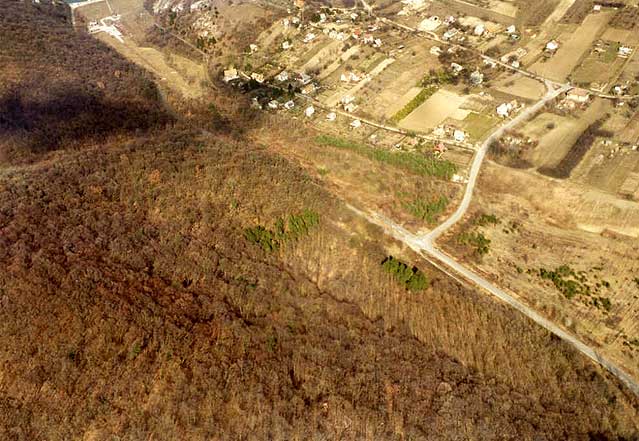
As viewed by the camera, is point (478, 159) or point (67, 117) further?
point (67, 117)

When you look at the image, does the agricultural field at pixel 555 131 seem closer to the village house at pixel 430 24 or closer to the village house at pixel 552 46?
the village house at pixel 552 46

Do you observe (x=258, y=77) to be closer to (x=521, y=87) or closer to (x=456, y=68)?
(x=456, y=68)

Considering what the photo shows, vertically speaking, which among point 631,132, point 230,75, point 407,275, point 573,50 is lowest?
point 407,275

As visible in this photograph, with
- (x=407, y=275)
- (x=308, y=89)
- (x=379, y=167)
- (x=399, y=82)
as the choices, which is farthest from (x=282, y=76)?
(x=407, y=275)

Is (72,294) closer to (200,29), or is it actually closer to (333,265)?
(333,265)

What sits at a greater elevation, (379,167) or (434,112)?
(434,112)

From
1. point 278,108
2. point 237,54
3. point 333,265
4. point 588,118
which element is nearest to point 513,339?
point 333,265
